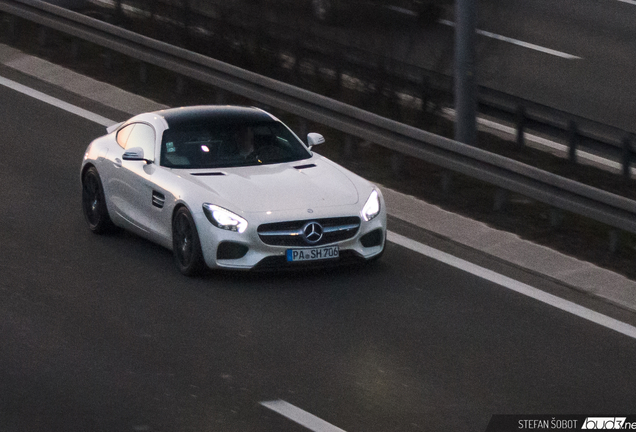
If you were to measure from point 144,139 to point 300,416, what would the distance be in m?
4.64

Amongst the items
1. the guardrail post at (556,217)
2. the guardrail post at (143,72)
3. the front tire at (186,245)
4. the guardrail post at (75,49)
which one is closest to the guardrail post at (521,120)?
the guardrail post at (556,217)

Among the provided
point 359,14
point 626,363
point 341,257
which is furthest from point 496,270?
point 359,14

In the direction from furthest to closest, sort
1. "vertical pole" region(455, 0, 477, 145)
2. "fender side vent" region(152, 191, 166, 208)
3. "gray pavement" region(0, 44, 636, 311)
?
"vertical pole" region(455, 0, 477, 145) < "fender side vent" region(152, 191, 166, 208) < "gray pavement" region(0, 44, 636, 311)

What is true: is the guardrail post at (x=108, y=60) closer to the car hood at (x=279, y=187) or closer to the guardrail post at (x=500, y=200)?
the guardrail post at (x=500, y=200)

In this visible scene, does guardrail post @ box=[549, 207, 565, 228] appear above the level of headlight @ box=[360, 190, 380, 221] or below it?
below

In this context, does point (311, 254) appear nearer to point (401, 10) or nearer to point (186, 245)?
point (186, 245)

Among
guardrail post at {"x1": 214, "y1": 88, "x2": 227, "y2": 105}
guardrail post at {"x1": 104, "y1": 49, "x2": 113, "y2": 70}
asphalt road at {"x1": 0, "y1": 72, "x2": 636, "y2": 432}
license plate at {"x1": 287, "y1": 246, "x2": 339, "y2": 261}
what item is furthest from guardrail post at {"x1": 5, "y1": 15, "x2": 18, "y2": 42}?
license plate at {"x1": 287, "y1": 246, "x2": 339, "y2": 261}

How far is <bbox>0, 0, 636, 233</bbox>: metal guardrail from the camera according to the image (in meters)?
11.3

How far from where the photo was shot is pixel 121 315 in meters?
9.44

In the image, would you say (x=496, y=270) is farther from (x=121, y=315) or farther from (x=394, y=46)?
(x=394, y=46)

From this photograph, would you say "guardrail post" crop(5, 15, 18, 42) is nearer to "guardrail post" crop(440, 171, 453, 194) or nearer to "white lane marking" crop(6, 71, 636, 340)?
"guardrail post" crop(440, 171, 453, 194)

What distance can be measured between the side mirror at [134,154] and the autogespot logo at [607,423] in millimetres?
4943

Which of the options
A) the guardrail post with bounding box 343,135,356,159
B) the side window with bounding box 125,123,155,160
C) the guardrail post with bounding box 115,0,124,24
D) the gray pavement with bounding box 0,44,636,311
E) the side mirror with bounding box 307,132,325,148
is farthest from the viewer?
the guardrail post with bounding box 115,0,124,24

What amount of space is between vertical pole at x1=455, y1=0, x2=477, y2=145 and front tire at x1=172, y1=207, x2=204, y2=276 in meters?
4.36
